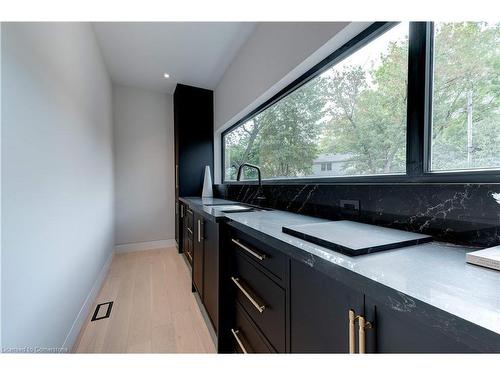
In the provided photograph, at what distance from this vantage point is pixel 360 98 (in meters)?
1.22

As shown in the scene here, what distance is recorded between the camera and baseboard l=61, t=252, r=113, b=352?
1.39m

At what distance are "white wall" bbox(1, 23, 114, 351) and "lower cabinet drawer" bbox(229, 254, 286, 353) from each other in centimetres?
93

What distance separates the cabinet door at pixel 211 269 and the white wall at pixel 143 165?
2.39 m

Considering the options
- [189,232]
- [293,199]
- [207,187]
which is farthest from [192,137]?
[293,199]

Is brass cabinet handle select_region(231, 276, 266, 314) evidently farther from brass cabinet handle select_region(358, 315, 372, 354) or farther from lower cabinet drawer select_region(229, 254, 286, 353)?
brass cabinet handle select_region(358, 315, 372, 354)

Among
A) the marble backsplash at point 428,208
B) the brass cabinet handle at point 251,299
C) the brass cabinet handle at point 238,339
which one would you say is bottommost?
the brass cabinet handle at point 238,339

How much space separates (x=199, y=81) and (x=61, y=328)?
10.0 ft

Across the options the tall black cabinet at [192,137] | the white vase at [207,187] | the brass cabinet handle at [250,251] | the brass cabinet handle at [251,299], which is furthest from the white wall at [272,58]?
the brass cabinet handle at [251,299]

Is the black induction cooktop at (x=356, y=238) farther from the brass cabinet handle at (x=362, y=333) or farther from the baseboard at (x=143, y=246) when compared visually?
the baseboard at (x=143, y=246)

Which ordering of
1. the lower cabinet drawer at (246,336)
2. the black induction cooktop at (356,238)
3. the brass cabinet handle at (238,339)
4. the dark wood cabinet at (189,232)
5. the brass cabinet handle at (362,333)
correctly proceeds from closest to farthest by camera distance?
the brass cabinet handle at (362,333) → the black induction cooktop at (356,238) → the lower cabinet drawer at (246,336) → the brass cabinet handle at (238,339) → the dark wood cabinet at (189,232)

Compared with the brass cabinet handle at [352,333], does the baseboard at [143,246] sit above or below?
below

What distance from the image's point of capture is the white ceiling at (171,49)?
2.08 m

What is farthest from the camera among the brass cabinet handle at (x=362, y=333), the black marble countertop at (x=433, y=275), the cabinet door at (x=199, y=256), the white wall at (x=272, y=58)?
the cabinet door at (x=199, y=256)
